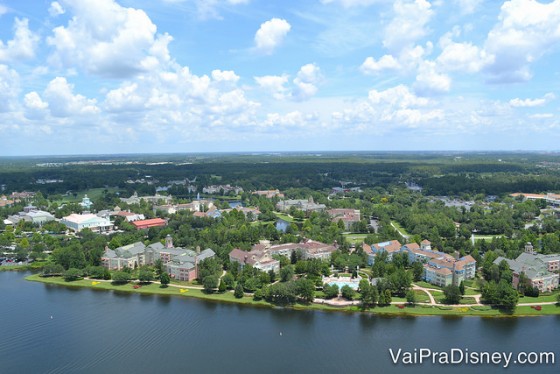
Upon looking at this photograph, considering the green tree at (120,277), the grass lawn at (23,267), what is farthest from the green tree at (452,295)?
the grass lawn at (23,267)

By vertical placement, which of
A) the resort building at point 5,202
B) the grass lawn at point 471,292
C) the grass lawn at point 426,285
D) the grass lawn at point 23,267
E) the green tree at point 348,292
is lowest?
the grass lawn at point 471,292

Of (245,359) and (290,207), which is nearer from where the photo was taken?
(245,359)

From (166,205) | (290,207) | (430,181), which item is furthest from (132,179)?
(430,181)

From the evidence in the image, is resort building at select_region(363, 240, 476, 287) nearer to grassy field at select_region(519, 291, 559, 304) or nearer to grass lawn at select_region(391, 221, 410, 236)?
grassy field at select_region(519, 291, 559, 304)

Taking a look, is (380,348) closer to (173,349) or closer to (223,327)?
(223,327)

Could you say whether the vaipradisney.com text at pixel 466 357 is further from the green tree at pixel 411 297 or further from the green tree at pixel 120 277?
the green tree at pixel 120 277
